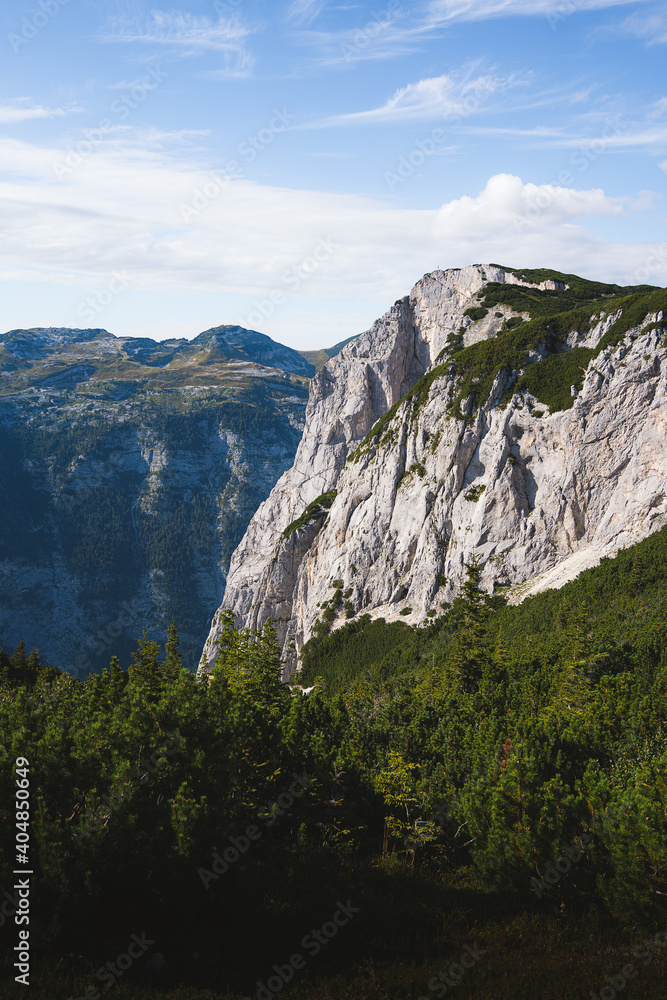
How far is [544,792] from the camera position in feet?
66.8

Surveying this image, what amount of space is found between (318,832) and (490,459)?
73140mm

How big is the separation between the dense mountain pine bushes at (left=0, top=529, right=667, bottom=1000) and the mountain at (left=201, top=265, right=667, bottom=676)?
44.9 metres

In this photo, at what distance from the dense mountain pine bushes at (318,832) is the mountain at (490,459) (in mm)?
44923

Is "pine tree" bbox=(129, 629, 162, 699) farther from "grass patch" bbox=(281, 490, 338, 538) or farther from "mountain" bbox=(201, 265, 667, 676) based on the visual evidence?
"grass patch" bbox=(281, 490, 338, 538)

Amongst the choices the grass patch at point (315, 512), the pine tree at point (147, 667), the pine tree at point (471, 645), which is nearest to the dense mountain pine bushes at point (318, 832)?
the pine tree at point (147, 667)

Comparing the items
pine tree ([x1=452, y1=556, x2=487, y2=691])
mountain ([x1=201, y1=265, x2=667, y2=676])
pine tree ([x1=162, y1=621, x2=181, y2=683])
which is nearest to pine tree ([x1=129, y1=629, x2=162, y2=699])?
pine tree ([x1=162, y1=621, x2=181, y2=683])

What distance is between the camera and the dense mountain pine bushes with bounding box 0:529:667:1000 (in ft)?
53.2

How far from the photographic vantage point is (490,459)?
298ft

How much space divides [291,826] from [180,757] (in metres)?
8.10

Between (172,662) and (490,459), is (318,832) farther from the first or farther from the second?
(490,459)

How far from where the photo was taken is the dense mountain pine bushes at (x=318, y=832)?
16219mm

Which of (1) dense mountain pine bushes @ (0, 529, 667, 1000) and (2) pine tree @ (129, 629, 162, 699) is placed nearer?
(1) dense mountain pine bushes @ (0, 529, 667, 1000)

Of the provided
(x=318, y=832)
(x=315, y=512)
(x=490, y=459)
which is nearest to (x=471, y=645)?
(x=318, y=832)

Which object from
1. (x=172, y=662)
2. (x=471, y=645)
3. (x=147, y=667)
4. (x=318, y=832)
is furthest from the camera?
(x=471, y=645)
